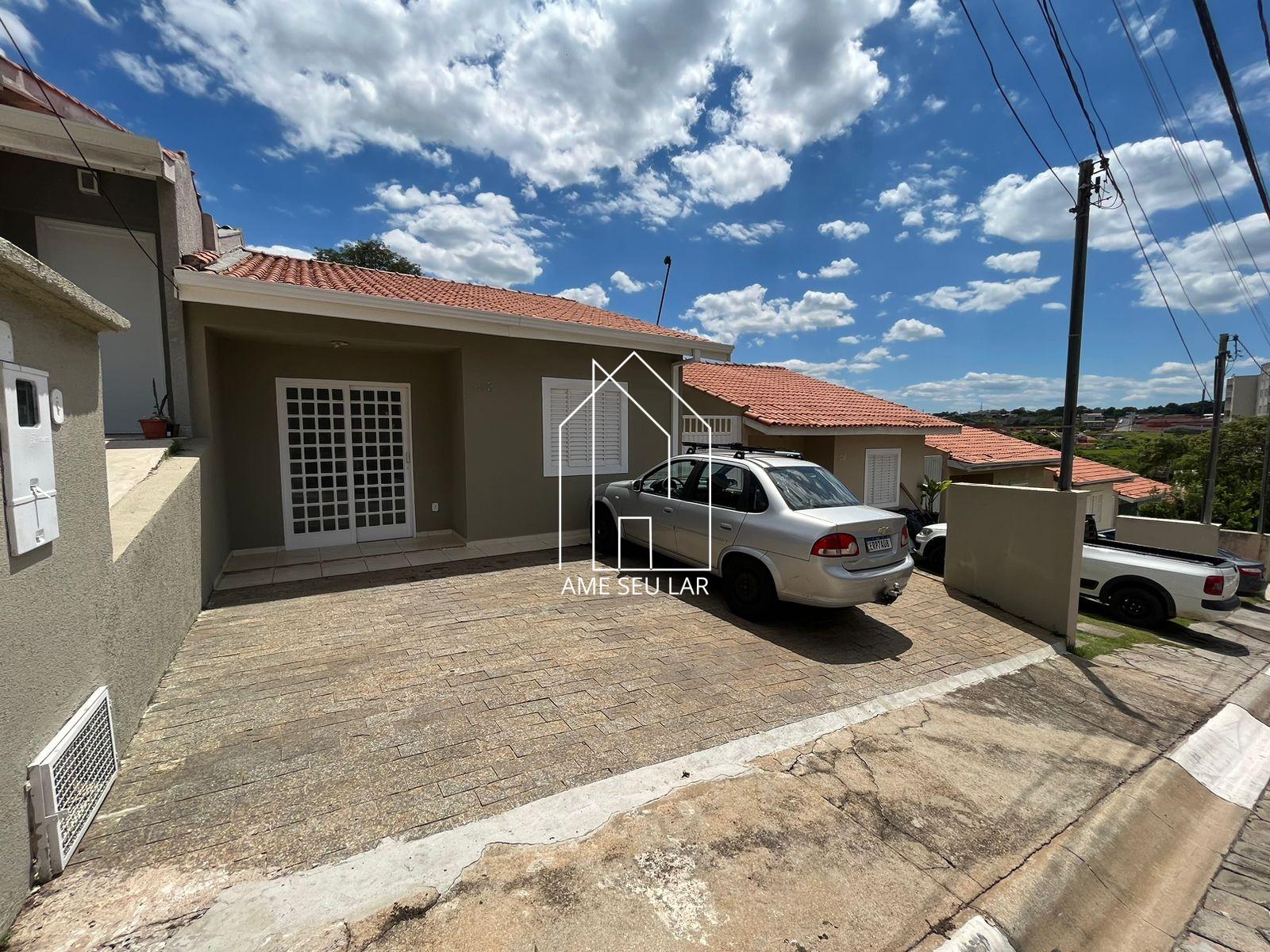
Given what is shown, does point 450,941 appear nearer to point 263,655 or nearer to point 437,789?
point 437,789

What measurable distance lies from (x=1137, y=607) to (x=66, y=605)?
11412 millimetres

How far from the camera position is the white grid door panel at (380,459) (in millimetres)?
7633

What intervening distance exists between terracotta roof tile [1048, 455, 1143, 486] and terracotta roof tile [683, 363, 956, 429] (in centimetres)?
834

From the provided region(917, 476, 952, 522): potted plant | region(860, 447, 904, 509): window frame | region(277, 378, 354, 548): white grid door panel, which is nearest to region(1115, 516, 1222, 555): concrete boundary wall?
region(917, 476, 952, 522): potted plant

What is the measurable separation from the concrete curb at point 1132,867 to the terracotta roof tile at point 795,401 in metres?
8.45

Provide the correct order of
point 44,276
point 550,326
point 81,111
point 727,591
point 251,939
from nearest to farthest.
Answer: point 251,939 → point 44,276 → point 727,591 → point 81,111 → point 550,326

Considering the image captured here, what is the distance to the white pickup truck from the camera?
7.07 m

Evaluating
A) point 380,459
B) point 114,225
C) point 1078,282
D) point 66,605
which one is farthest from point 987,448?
point 114,225

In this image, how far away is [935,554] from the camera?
9.07 m

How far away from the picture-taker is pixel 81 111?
22.0 feet

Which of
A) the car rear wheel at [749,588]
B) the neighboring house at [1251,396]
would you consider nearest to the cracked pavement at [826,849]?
the car rear wheel at [749,588]

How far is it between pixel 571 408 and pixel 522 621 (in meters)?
3.96

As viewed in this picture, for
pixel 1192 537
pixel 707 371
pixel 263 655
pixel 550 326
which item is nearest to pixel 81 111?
pixel 550 326

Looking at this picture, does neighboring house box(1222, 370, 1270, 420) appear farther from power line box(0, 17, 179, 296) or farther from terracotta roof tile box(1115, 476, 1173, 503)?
power line box(0, 17, 179, 296)
